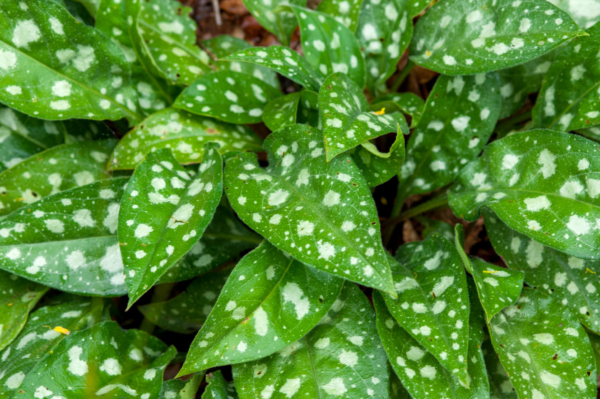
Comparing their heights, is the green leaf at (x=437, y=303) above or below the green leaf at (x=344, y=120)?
below

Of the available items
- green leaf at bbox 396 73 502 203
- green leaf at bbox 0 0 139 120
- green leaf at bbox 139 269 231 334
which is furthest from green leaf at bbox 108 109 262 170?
green leaf at bbox 396 73 502 203

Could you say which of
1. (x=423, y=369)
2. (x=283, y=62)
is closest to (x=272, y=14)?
(x=283, y=62)

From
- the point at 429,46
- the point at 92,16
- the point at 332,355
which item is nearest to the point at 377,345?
the point at 332,355

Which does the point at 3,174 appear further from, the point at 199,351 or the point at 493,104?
the point at 493,104

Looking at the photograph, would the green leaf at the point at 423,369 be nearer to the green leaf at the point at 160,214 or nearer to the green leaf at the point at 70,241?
the green leaf at the point at 160,214

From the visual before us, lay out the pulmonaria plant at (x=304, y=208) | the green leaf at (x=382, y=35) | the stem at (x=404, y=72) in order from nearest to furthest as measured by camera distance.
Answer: the pulmonaria plant at (x=304, y=208) → the green leaf at (x=382, y=35) → the stem at (x=404, y=72)

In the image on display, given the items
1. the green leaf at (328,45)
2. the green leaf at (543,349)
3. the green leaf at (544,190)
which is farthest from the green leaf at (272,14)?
the green leaf at (543,349)
